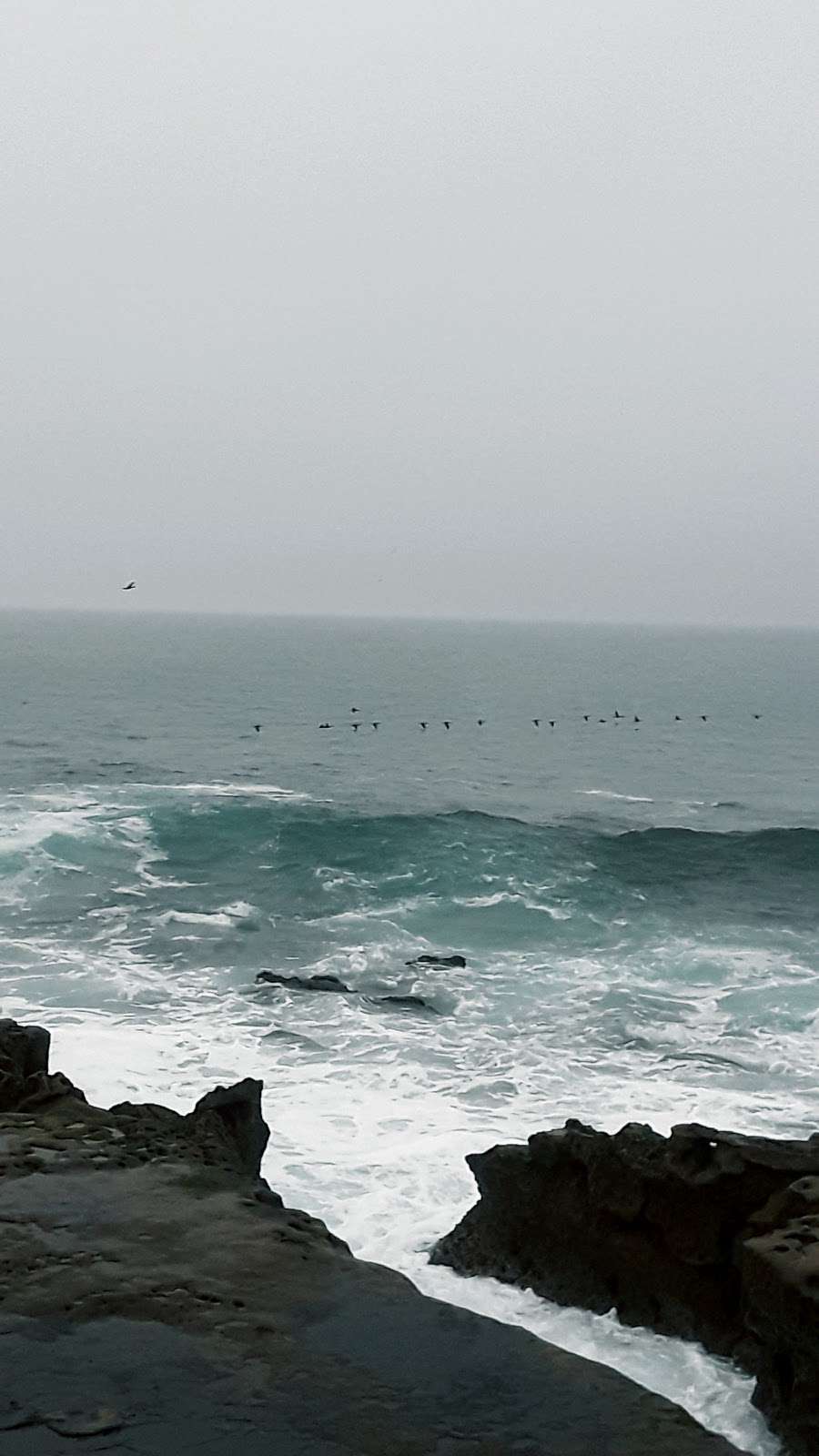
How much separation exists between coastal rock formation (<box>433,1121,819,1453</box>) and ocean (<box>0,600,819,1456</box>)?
1.26 feet

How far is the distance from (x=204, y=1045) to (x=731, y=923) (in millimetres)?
A: 18900

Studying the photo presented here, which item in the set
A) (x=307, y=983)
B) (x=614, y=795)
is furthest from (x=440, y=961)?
(x=614, y=795)

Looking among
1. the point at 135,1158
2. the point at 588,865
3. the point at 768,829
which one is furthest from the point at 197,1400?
the point at 768,829

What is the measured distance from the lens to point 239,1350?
9.21 meters

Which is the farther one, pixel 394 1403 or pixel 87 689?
pixel 87 689

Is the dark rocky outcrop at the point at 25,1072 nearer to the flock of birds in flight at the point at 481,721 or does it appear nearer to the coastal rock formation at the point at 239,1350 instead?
the coastal rock formation at the point at 239,1350

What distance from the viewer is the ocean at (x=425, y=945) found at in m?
18.3

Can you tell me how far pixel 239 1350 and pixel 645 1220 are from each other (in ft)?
19.3

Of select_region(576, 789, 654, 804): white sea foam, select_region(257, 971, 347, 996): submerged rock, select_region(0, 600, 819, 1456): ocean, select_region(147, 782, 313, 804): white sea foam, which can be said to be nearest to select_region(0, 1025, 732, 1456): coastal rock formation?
select_region(0, 600, 819, 1456): ocean

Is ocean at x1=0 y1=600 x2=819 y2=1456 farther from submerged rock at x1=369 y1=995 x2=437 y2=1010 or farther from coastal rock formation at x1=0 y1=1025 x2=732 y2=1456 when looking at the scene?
coastal rock formation at x1=0 y1=1025 x2=732 y2=1456

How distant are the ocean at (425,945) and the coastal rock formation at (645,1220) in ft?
1.26

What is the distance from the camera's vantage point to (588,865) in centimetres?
4128

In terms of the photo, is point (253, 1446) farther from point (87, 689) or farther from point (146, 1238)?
point (87, 689)

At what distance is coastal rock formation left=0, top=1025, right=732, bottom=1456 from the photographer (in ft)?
27.2
